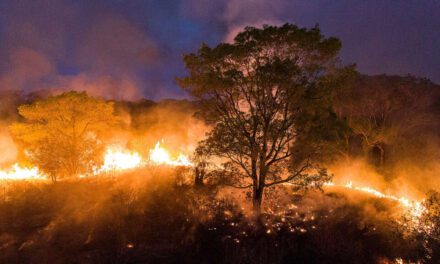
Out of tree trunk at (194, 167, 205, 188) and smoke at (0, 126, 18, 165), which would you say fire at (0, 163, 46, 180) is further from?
tree trunk at (194, 167, 205, 188)

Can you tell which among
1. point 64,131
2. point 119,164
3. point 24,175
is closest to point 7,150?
point 64,131

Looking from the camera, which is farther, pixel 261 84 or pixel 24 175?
pixel 24 175

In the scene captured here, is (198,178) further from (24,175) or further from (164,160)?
(24,175)

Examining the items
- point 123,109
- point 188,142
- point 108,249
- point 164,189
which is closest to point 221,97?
point 164,189

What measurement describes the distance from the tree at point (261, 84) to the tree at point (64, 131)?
33.0 ft

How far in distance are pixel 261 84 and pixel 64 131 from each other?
1384cm

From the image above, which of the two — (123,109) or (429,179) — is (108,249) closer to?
(429,179)

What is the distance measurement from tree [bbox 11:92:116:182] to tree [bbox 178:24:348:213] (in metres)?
10.1

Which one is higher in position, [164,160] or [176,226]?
[164,160]

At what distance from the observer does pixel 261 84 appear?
13414 mm

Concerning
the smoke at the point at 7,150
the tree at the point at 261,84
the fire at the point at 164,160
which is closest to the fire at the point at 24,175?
the fire at the point at 164,160

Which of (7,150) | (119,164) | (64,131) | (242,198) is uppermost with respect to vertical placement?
(64,131)

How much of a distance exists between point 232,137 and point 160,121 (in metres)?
26.6

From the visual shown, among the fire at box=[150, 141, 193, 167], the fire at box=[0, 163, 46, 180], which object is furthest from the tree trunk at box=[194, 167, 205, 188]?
the fire at box=[0, 163, 46, 180]
